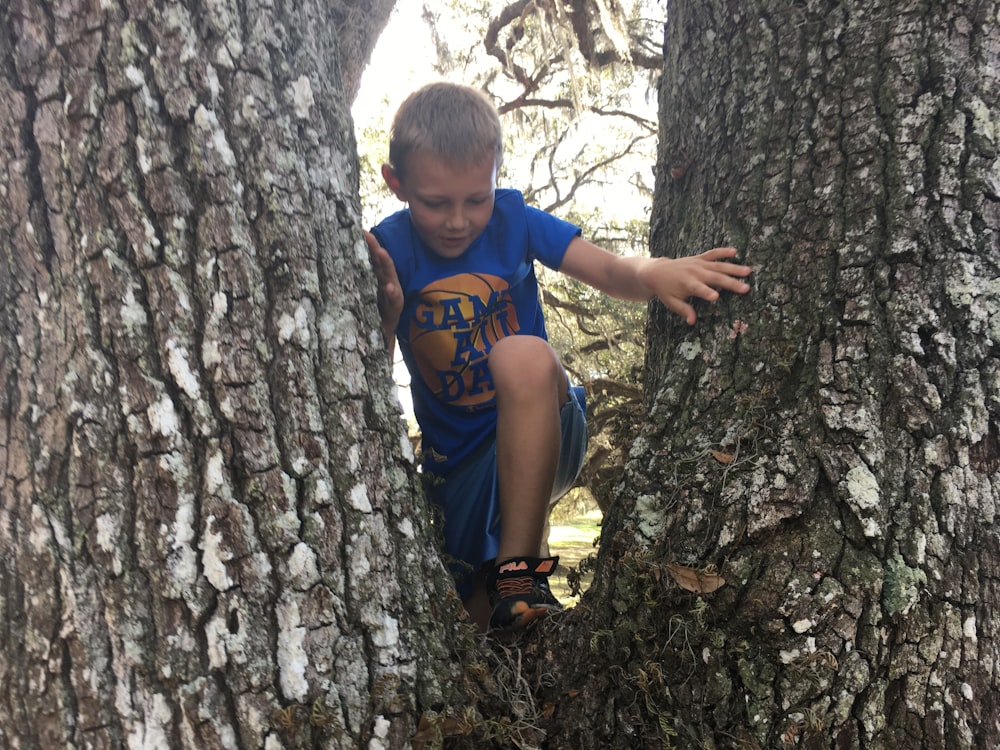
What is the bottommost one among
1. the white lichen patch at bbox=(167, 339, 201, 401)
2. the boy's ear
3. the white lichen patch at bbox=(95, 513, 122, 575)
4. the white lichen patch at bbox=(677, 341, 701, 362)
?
the white lichen patch at bbox=(95, 513, 122, 575)

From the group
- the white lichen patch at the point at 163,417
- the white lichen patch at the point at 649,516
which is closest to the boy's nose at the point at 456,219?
the white lichen patch at the point at 649,516

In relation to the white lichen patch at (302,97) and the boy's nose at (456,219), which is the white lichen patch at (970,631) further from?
the boy's nose at (456,219)

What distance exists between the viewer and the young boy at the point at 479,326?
77.3 inches

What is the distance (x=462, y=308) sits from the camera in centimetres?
228

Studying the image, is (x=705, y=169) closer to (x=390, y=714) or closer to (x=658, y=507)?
(x=658, y=507)

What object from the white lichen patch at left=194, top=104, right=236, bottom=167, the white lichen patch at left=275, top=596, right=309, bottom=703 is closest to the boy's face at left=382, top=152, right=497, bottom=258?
the white lichen patch at left=194, top=104, right=236, bottom=167

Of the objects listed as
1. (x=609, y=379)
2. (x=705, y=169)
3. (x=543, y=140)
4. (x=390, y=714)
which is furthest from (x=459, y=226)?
(x=543, y=140)

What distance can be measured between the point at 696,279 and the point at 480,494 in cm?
100

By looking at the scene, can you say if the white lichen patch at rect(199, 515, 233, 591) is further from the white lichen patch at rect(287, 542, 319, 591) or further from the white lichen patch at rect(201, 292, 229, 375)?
the white lichen patch at rect(201, 292, 229, 375)

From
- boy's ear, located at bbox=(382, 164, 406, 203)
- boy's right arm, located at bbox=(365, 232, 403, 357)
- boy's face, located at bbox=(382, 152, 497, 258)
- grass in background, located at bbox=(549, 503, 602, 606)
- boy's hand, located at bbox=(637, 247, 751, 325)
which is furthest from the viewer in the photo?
grass in background, located at bbox=(549, 503, 602, 606)

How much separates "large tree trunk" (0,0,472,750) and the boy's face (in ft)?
3.05

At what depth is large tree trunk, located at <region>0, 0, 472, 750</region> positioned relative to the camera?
111cm

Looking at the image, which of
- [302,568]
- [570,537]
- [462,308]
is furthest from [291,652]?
[570,537]

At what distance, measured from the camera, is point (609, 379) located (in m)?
8.33
